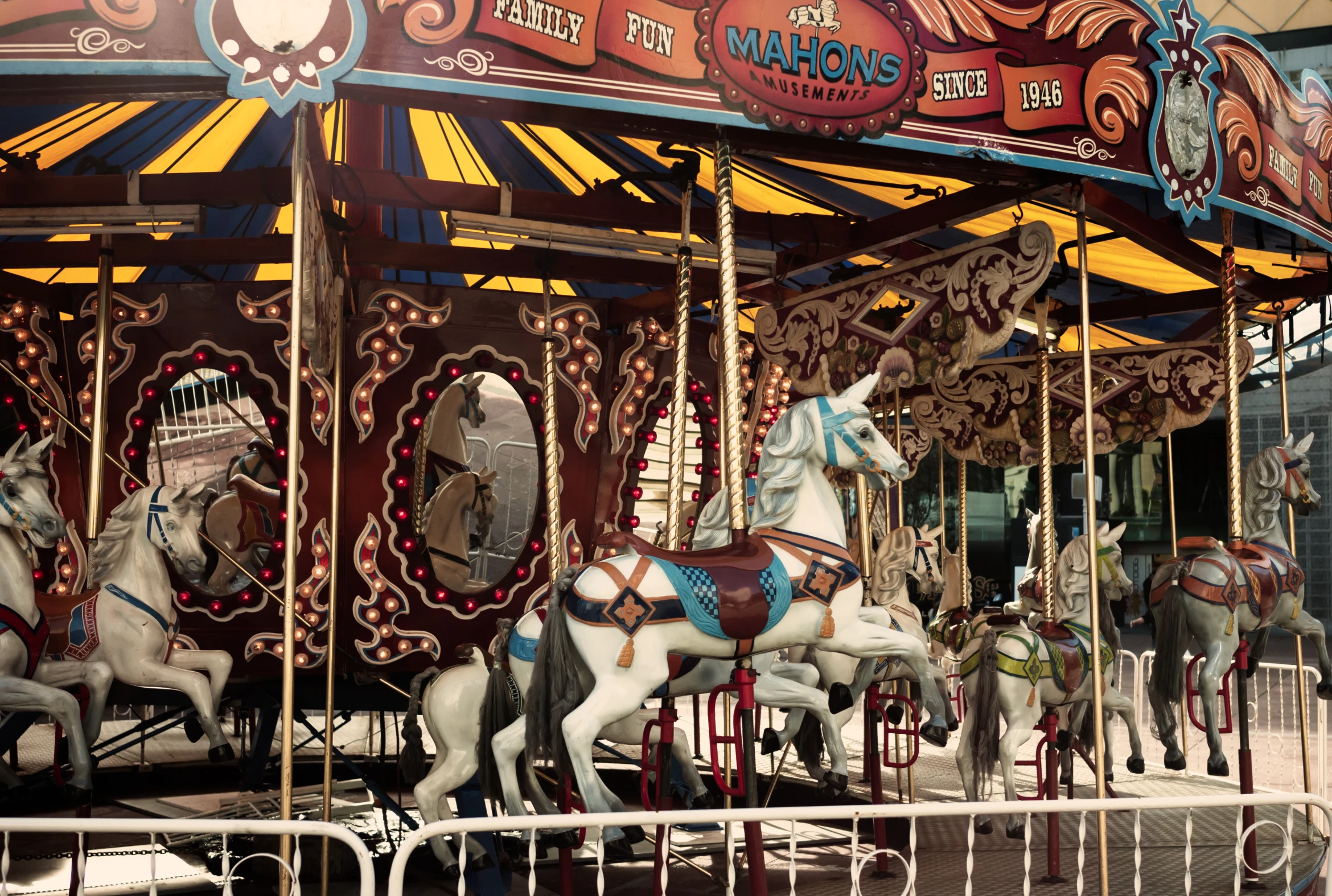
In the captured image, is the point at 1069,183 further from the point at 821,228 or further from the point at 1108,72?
the point at 821,228

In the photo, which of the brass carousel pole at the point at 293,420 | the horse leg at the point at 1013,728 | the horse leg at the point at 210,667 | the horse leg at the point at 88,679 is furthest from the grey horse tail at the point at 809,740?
the horse leg at the point at 88,679

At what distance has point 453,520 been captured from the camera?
297 inches

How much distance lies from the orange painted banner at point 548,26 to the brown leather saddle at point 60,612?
10.9 feet

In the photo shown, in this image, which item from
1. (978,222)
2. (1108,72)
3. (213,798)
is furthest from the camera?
(213,798)

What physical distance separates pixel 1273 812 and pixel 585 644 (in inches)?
204

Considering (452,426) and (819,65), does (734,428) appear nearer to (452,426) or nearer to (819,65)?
(819,65)

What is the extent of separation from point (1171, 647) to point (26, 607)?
519 centimetres

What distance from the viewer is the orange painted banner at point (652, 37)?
3.81 m

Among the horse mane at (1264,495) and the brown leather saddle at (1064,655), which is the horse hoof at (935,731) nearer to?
the brown leather saddle at (1064,655)

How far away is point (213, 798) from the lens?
821 centimetres

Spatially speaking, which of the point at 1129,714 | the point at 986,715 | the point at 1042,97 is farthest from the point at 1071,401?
the point at 1042,97

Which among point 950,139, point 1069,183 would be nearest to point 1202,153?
point 1069,183

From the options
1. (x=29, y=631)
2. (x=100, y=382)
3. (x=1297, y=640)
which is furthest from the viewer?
(x=1297, y=640)

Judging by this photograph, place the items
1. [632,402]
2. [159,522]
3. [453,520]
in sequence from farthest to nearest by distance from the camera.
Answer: [453,520], [632,402], [159,522]
